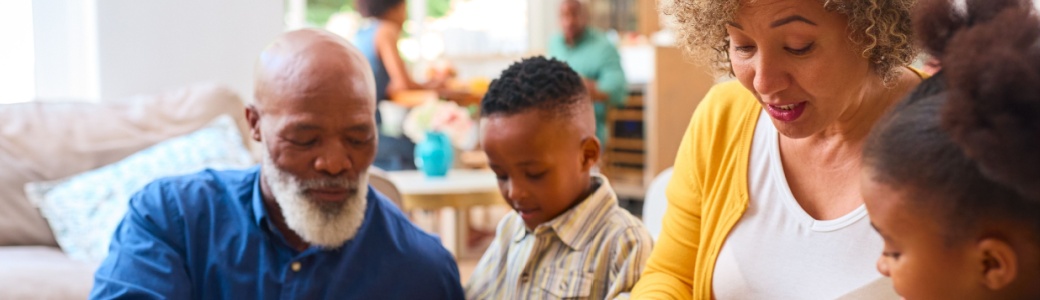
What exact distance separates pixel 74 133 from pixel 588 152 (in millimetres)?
1713

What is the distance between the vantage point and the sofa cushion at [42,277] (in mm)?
2262

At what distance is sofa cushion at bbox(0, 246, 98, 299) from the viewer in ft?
7.42

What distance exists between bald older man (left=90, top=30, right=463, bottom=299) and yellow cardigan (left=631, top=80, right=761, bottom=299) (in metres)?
0.49

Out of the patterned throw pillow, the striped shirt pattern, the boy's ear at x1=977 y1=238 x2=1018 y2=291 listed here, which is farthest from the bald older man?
the boy's ear at x1=977 y1=238 x2=1018 y2=291

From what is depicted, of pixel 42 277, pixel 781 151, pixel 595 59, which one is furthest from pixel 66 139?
pixel 595 59

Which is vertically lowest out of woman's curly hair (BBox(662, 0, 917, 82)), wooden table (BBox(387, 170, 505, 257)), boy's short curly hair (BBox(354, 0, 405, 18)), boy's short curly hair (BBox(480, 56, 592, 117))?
wooden table (BBox(387, 170, 505, 257))

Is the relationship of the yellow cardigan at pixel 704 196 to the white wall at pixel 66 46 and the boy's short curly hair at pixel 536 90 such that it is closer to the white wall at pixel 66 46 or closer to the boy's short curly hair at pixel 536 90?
the boy's short curly hair at pixel 536 90

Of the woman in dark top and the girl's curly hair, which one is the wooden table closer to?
the woman in dark top

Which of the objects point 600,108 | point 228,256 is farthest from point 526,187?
point 600,108

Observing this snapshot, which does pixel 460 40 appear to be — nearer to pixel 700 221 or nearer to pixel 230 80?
pixel 230 80

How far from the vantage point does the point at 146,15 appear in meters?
3.63

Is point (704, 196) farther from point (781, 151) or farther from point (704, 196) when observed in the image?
point (781, 151)

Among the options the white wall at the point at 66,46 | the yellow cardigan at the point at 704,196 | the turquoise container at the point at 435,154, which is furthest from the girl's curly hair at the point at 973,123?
the white wall at the point at 66,46

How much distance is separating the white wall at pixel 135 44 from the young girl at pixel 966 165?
10.1 feet
